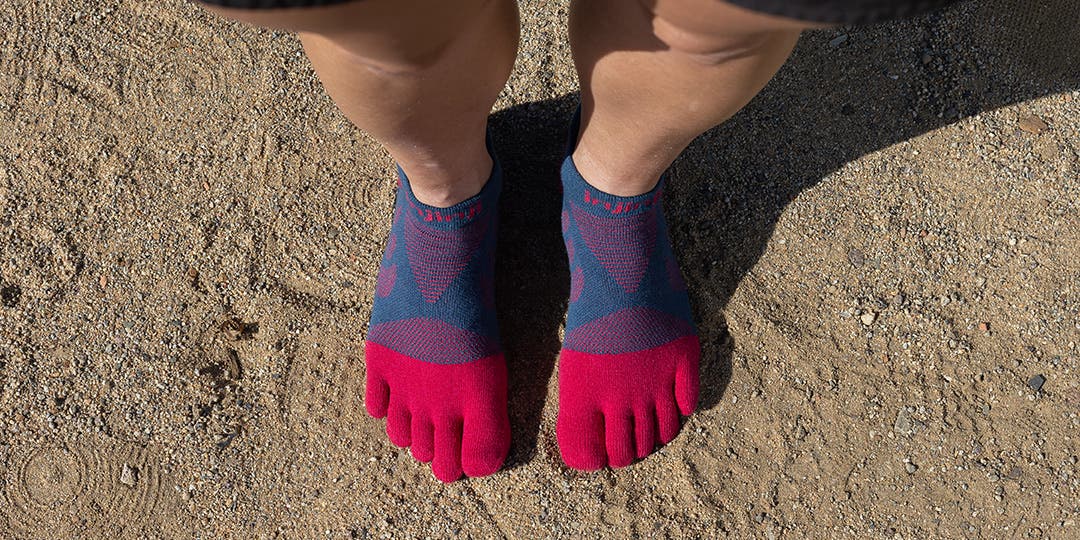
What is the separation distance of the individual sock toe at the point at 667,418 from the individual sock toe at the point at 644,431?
1cm

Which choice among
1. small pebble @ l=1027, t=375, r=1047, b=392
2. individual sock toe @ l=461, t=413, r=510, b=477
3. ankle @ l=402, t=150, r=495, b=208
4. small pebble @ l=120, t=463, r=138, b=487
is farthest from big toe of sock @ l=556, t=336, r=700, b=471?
small pebble @ l=120, t=463, r=138, b=487

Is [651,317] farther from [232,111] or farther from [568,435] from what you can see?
[232,111]

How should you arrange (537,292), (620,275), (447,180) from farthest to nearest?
(537,292)
(620,275)
(447,180)

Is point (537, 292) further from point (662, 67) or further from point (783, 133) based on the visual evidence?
point (662, 67)

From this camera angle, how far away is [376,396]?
52.3 inches

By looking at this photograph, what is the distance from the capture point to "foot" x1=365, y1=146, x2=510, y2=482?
1.30 metres

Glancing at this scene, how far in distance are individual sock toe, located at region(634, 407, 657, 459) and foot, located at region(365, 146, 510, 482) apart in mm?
220

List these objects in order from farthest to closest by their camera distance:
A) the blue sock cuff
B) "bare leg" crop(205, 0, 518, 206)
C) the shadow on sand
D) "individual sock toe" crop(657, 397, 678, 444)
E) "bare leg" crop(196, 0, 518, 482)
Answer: the shadow on sand < "individual sock toe" crop(657, 397, 678, 444) < the blue sock cuff < "bare leg" crop(196, 0, 518, 482) < "bare leg" crop(205, 0, 518, 206)

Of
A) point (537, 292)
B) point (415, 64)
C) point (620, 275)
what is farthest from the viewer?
point (537, 292)

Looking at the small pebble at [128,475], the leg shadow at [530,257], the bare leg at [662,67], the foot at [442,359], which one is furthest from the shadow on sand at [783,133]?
the small pebble at [128,475]

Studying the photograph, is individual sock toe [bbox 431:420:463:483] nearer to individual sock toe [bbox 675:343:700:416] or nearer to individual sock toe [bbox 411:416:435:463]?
individual sock toe [bbox 411:416:435:463]

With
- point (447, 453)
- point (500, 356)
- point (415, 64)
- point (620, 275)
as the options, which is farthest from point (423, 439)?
point (415, 64)

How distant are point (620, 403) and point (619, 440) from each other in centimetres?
6

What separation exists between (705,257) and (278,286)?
781 mm
